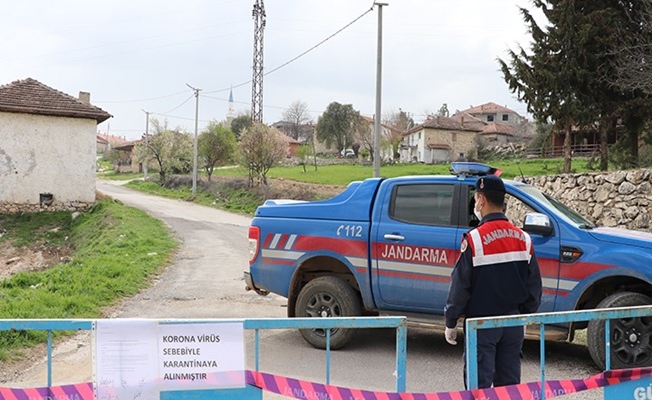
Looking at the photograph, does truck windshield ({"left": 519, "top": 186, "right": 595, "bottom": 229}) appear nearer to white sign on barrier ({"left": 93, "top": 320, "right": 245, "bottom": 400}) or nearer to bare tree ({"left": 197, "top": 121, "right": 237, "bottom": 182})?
white sign on barrier ({"left": 93, "top": 320, "right": 245, "bottom": 400})

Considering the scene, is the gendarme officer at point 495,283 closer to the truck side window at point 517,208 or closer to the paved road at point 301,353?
the paved road at point 301,353

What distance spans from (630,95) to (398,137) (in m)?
50.7

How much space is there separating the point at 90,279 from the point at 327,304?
5.92 metres

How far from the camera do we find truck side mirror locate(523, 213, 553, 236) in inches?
229

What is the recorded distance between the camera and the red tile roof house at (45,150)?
82.9 ft

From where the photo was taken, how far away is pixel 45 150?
25750mm

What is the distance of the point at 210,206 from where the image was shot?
33438 millimetres

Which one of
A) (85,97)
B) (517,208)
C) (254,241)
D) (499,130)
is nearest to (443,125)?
(499,130)

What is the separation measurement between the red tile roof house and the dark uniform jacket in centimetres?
2564

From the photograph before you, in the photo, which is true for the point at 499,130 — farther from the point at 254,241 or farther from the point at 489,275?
the point at 489,275

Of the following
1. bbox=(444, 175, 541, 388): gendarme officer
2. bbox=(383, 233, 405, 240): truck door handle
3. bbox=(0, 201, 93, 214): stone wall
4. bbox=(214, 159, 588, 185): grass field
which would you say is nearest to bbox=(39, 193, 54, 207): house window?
bbox=(0, 201, 93, 214): stone wall

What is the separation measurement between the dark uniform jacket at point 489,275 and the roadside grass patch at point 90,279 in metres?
5.13

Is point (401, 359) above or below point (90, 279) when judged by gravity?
above

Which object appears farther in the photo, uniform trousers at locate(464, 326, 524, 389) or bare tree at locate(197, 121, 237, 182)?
bare tree at locate(197, 121, 237, 182)
